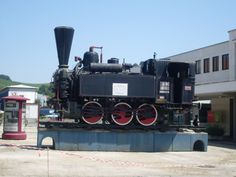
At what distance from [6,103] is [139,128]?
7.61m

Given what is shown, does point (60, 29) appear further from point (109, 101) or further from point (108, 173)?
point (108, 173)

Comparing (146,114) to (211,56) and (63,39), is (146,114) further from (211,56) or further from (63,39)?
(211,56)

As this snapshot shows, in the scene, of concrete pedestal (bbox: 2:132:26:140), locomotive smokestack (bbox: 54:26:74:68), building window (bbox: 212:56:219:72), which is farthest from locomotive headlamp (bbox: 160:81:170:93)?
building window (bbox: 212:56:219:72)

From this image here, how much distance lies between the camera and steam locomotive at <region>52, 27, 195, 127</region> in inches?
711

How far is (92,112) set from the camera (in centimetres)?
1808

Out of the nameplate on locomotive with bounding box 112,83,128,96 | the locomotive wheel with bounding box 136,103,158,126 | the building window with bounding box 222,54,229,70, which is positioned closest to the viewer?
the nameplate on locomotive with bounding box 112,83,128,96

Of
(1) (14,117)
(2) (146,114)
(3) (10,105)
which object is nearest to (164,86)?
(2) (146,114)

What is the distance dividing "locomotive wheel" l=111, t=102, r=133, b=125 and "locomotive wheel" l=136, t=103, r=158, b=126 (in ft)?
1.21

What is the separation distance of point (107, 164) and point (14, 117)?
1011 cm

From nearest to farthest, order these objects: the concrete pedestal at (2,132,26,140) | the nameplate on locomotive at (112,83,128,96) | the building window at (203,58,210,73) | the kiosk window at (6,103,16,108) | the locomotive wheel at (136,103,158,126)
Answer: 1. the nameplate on locomotive at (112,83,128,96)
2. the locomotive wheel at (136,103,158,126)
3. the concrete pedestal at (2,132,26,140)
4. the kiosk window at (6,103,16,108)
5. the building window at (203,58,210,73)

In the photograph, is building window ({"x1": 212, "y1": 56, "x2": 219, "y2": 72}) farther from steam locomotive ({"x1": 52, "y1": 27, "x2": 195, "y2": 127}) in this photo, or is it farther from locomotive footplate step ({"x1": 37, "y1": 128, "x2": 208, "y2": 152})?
locomotive footplate step ({"x1": 37, "y1": 128, "x2": 208, "y2": 152})

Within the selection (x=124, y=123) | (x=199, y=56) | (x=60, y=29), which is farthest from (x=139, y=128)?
(x=199, y=56)

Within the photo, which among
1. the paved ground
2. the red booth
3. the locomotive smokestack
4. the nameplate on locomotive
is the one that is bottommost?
the paved ground

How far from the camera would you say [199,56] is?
141ft
